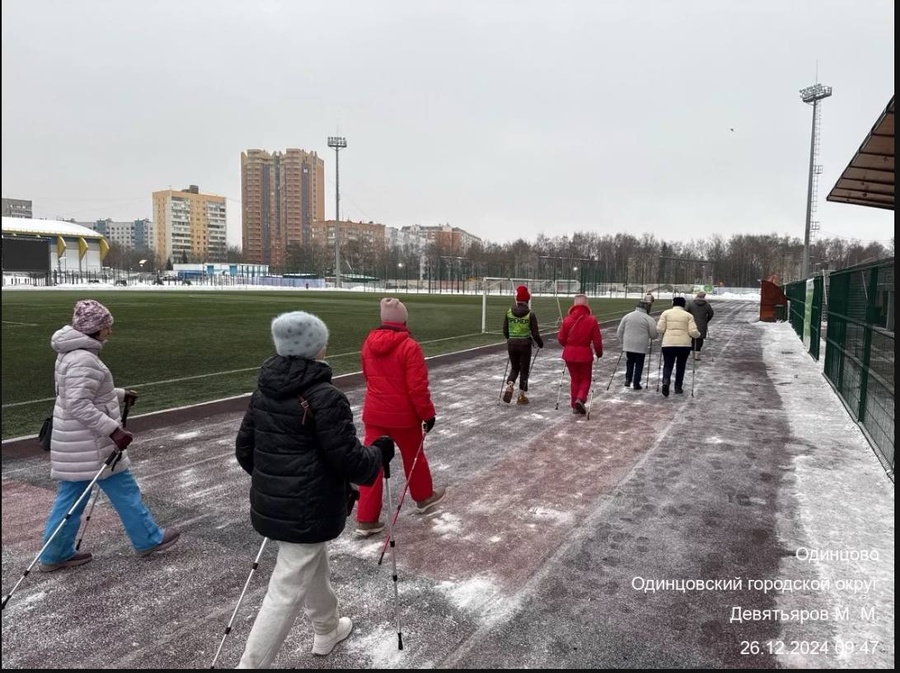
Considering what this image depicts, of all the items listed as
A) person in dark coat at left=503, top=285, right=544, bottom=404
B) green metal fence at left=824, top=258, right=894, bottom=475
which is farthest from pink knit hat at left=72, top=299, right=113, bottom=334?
green metal fence at left=824, top=258, right=894, bottom=475

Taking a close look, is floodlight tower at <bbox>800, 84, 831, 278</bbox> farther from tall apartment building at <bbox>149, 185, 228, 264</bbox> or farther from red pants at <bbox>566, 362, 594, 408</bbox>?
tall apartment building at <bbox>149, 185, 228, 264</bbox>

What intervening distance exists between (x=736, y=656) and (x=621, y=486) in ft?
8.97

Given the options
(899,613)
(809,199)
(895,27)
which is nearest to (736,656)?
(899,613)

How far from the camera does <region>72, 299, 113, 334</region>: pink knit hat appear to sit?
427 cm

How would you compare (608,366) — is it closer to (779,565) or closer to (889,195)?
(889,195)

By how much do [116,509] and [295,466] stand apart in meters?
2.26

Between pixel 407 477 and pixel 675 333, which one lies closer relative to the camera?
pixel 407 477

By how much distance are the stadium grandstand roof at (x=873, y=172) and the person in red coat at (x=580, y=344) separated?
13.6 feet

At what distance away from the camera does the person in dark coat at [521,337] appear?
9906mm

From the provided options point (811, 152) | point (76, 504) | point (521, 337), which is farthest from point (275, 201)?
point (76, 504)

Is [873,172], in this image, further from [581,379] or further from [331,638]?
[331,638]

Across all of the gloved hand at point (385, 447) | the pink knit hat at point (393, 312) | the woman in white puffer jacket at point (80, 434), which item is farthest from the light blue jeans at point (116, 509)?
the pink knit hat at point (393, 312)

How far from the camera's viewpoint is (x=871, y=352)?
27.7 ft

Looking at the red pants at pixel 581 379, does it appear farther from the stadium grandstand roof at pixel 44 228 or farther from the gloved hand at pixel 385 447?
the stadium grandstand roof at pixel 44 228
